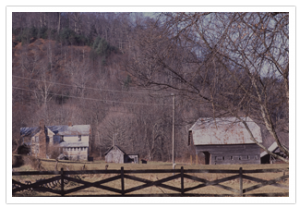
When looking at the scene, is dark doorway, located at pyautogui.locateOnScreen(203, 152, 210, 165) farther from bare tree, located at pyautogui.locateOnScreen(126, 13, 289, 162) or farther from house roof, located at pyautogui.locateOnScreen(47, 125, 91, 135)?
bare tree, located at pyautogui.locateOnScreen(126, 13, 289, 162)

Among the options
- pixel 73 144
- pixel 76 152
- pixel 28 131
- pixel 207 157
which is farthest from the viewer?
pixel 207 157

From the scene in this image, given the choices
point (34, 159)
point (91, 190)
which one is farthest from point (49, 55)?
point (91, 190)

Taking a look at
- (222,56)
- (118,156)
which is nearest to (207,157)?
(118,156)

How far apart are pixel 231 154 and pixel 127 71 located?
11.9 metres

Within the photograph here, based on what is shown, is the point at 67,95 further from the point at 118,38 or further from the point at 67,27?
the point at 118,38

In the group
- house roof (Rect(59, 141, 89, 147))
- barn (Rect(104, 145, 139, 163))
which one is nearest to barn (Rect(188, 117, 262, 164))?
barn (Rect(104, 145, 139, 163))

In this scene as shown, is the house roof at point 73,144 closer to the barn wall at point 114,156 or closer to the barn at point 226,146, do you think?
the barn wall at point 114,156

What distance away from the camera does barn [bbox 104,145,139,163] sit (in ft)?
51.3

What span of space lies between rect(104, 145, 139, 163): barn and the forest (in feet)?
1.05

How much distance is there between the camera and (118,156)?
15.7 m

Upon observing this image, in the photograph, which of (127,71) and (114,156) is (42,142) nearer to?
(114,156)

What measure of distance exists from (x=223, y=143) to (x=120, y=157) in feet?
20.1

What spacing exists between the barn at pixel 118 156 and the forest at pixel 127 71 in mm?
319

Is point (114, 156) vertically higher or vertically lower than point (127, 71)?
lower
